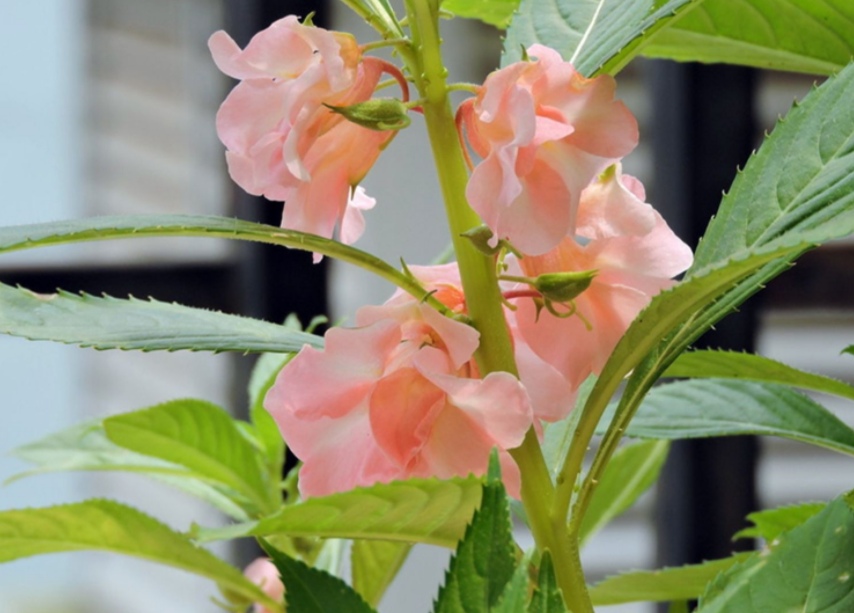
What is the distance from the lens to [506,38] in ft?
1.24

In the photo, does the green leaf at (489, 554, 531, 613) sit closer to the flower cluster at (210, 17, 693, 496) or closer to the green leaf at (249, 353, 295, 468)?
the flower cluster at (210, 17, 693, 496)

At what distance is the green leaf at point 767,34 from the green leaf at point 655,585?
0.20 m

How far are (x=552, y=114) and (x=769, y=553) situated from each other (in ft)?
0.39

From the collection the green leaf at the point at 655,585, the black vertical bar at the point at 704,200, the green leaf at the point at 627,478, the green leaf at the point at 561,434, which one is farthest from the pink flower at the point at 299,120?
the black vertical bar at the point at 704,200

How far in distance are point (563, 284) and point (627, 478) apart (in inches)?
13.2

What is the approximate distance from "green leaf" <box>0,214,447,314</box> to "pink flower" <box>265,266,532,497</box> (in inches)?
0.6

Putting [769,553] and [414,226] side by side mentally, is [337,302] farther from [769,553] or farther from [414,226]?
[769,553]

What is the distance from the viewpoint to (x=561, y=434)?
38cm

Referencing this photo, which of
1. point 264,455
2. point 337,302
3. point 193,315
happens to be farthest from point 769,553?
point 337,302

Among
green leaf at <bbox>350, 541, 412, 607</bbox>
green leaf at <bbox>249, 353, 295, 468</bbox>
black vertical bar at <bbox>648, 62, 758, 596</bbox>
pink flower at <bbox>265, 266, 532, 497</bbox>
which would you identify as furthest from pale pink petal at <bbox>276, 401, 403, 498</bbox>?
black vertical bar at <bbox>648, 62, 758, 596</bbox>

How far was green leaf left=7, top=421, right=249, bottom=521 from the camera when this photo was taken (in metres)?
0.61

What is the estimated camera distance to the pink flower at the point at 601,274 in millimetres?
296

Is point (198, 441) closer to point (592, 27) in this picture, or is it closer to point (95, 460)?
point (95, 460)

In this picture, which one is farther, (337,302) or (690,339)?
(337,302)
